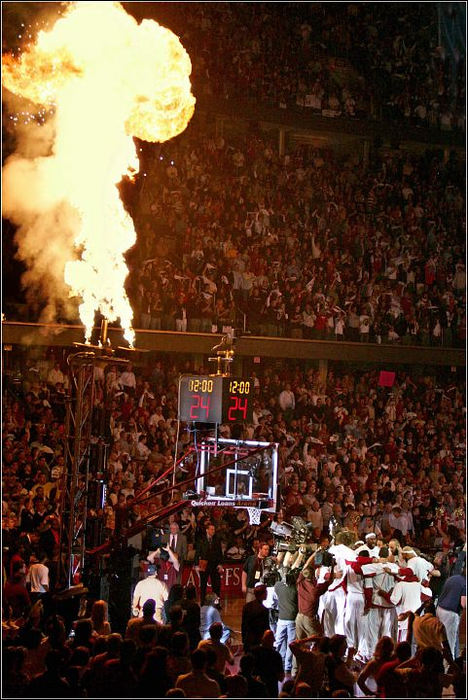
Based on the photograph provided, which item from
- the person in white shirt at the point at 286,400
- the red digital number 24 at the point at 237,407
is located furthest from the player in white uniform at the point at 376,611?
the person in white shirt at the point at 286,400

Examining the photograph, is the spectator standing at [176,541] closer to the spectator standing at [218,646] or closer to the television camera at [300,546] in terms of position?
the television camera at [300,546]

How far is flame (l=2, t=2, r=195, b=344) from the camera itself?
9.95m

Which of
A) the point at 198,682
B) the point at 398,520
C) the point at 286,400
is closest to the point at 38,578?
the point at 198,682

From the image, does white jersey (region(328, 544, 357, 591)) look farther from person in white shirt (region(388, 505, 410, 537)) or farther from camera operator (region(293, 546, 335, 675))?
person in white shirt (region(388, 505, 410, 537))

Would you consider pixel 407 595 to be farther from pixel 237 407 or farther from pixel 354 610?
pixel 237 407

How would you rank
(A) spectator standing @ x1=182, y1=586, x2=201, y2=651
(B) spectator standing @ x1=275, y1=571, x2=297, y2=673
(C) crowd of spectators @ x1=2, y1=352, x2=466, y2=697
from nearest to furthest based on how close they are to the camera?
(A) spectator standing @ x1=182, y1=586, x2=201, y2=651 → (B) spectator standing @ x1=275, y1=571, x2=297, y2=673 → (C) crowd of spectators @ x1=2, y1=352, x2=466, y2=697

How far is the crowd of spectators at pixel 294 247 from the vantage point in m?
20.1

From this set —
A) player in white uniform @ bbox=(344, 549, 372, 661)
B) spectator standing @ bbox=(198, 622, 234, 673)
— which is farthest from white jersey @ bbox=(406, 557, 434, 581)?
spectator standing @ bbox=(198, 622, 234, 673)

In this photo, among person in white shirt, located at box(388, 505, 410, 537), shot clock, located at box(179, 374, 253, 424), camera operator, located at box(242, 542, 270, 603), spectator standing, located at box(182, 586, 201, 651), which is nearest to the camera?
spectator standing, located at box(182, 586, 201, 651)

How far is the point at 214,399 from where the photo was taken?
11.2m

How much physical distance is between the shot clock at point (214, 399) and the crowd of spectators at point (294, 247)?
303 inches

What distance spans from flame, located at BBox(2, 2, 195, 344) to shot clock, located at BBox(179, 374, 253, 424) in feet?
4.09

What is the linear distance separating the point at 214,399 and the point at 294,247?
11.3 m

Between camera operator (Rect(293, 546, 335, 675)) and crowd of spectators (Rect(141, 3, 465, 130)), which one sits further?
crowd of spectators (Rect(141, 3, 465, 130))
